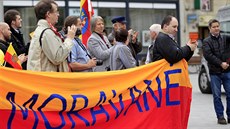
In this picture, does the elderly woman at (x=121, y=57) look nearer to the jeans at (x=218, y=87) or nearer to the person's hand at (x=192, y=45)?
the person's hand at (x=192, y=45)

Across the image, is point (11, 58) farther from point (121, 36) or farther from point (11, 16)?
point (121, 36)

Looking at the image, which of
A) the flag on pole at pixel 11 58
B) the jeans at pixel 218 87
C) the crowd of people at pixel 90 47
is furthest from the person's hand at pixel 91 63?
the jeans at pixel 218 87

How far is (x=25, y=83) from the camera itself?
5.73 meters

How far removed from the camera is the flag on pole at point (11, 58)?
6.11 m

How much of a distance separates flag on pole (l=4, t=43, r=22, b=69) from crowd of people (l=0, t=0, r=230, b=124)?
15 cm

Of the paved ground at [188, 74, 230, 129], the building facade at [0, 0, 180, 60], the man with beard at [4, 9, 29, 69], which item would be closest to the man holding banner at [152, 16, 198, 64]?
the man with beard at [4, 9, 29, 69]

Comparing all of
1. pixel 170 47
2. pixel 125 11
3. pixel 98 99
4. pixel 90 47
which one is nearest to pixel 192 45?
pixel 170 47

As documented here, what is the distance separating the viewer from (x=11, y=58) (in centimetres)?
618

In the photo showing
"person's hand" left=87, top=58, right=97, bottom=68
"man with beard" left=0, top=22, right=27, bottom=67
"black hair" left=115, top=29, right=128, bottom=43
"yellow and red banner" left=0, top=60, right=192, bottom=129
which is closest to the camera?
"yellow and red banner" left=0, top=60, right=192, bottom=129

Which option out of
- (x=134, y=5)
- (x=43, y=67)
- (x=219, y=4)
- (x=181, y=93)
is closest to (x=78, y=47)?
(x=43, y=67)

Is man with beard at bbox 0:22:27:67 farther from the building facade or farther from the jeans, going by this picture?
the building facade

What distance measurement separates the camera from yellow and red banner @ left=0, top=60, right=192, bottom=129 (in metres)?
5.67

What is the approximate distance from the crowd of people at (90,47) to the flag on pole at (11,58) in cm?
15

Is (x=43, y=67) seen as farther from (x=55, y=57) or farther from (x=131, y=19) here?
(x=131, y=19)
